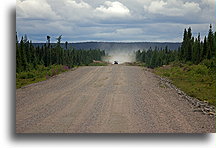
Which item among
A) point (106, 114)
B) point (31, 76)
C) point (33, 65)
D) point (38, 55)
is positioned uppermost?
point (38, 55)

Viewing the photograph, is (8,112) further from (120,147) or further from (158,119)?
(158,119)

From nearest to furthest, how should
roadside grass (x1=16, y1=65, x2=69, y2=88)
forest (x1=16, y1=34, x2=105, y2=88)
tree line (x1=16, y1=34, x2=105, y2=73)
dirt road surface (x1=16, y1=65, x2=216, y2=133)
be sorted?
dirt road surface (x1=16, y1=65, x2=216, y2=133) < roadside grass (x1=16, y1=65, x2=69, y2=88) < forest (x1=16, y1=34, x2=105, y2=88) < tree line (x1=16, y1=34, x2=105, y2=73)

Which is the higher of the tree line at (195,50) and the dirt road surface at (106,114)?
the tree line at (195,50)

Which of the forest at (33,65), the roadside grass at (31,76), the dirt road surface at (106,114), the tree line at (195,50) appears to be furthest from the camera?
the tree line at (195,50)

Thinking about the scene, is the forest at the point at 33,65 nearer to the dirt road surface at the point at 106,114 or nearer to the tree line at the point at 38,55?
the tree line at the point at 38,55

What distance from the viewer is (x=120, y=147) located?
24.2 feet

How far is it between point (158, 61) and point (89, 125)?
84.6 meters

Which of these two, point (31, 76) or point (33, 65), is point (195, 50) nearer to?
point (33, 65)

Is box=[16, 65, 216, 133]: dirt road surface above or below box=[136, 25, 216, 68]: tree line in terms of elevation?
below

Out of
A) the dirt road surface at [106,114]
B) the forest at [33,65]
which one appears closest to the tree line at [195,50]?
the forest at [33,65]

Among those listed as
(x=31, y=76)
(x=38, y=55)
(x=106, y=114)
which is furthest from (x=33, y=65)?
(x=106, y=114)

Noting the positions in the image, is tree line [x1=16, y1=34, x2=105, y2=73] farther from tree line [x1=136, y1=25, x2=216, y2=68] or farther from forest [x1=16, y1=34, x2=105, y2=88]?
tree line [x1=136, y1=25, x2=216, y2=68]

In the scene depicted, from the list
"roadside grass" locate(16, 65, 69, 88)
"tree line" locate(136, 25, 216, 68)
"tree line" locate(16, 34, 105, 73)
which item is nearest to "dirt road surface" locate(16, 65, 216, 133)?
"roadside grass" locate(16, 65, 69, 88)

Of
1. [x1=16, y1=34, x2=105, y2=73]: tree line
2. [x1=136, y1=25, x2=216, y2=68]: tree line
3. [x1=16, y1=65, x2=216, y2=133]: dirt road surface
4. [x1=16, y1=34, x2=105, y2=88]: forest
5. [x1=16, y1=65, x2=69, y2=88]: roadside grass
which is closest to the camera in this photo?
[x1=16, y1=65, x2=216, y2=133]: dirt road surface
